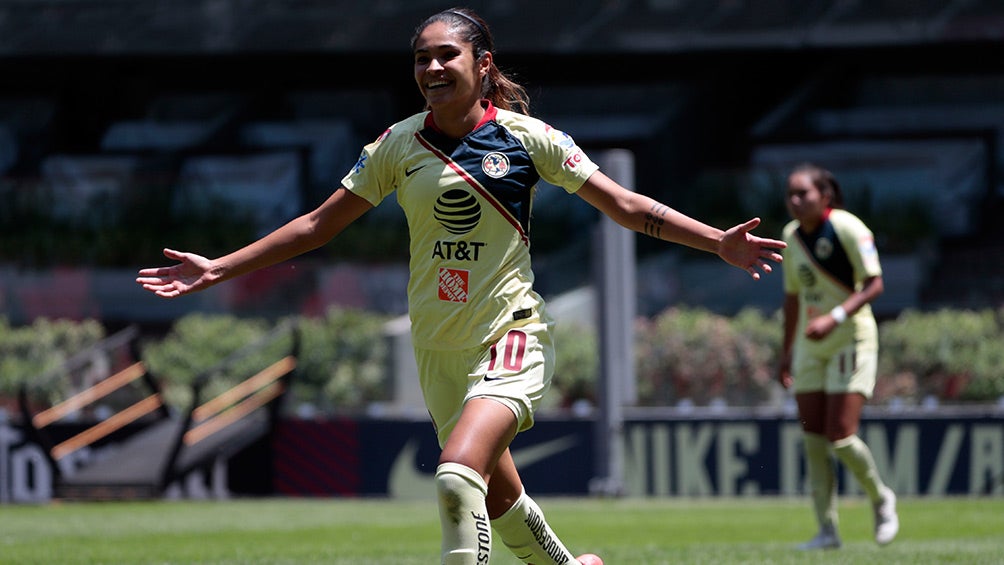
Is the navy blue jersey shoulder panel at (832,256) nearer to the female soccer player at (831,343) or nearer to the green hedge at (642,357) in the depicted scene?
the female soccer player at (831,343)

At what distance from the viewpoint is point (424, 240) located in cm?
606

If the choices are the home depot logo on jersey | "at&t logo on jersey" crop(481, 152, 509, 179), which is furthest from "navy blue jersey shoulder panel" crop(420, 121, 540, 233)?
the home depot logo on jersey

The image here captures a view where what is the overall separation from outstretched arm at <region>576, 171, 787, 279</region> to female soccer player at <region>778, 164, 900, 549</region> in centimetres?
438

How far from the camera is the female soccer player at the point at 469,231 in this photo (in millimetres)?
5961

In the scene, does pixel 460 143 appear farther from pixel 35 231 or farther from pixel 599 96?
pixel 599 96

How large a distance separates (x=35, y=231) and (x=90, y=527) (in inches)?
585

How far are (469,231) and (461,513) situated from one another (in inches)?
42.4

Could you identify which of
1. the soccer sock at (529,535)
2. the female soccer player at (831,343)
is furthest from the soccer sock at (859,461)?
the soccer sock at (529,535)

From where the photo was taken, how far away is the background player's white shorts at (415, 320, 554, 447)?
19.2ft

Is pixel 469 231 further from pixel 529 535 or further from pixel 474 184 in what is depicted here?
pixel 529 535

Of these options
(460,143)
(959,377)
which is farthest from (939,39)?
(460,143)

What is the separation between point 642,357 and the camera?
19062 mm

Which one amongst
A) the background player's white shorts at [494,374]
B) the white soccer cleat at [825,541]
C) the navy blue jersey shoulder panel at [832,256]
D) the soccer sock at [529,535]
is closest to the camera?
the background player's white shorts at [494,374]

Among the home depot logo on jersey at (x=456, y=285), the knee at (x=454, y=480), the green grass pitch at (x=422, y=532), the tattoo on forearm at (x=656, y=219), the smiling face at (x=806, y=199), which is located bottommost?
the green grass pitch at (x=422, y=532)
